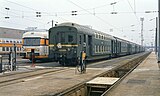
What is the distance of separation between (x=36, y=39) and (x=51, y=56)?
19.0 ft

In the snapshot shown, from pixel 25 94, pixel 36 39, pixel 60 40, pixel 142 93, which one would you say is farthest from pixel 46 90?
pixel 36 39

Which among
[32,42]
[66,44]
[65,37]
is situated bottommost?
[66,44]

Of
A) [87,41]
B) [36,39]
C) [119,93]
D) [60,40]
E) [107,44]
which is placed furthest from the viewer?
[107,44]

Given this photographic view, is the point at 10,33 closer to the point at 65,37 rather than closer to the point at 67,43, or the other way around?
the point at 65,37

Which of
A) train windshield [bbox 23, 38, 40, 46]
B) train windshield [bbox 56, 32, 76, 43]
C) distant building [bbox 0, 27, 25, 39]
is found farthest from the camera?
distant building [bbox 0, 27, 25, 39]

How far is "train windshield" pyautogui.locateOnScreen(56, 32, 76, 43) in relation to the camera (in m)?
23.8

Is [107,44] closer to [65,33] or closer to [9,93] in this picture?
[65,33]

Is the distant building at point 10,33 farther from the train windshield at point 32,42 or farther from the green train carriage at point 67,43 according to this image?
the green train carriage at point 67,43

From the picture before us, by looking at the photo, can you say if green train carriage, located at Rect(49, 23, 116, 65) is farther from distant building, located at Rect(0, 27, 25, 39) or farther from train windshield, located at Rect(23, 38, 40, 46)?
distant building, located at Rect(0, 27, 25, 39)

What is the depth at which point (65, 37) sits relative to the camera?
24047 mm

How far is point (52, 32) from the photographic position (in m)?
24.6

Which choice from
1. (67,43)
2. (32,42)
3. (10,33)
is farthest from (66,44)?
(10,33)

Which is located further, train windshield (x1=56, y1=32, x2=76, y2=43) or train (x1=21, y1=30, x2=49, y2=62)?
train (x1=21, y1=30, x2=49, y2=62)

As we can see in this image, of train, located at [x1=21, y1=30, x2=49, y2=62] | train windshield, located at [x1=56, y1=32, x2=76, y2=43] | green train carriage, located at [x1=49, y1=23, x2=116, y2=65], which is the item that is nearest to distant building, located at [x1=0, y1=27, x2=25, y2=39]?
train, located at [x1=21, y1=30, x2=49, y2=62]
